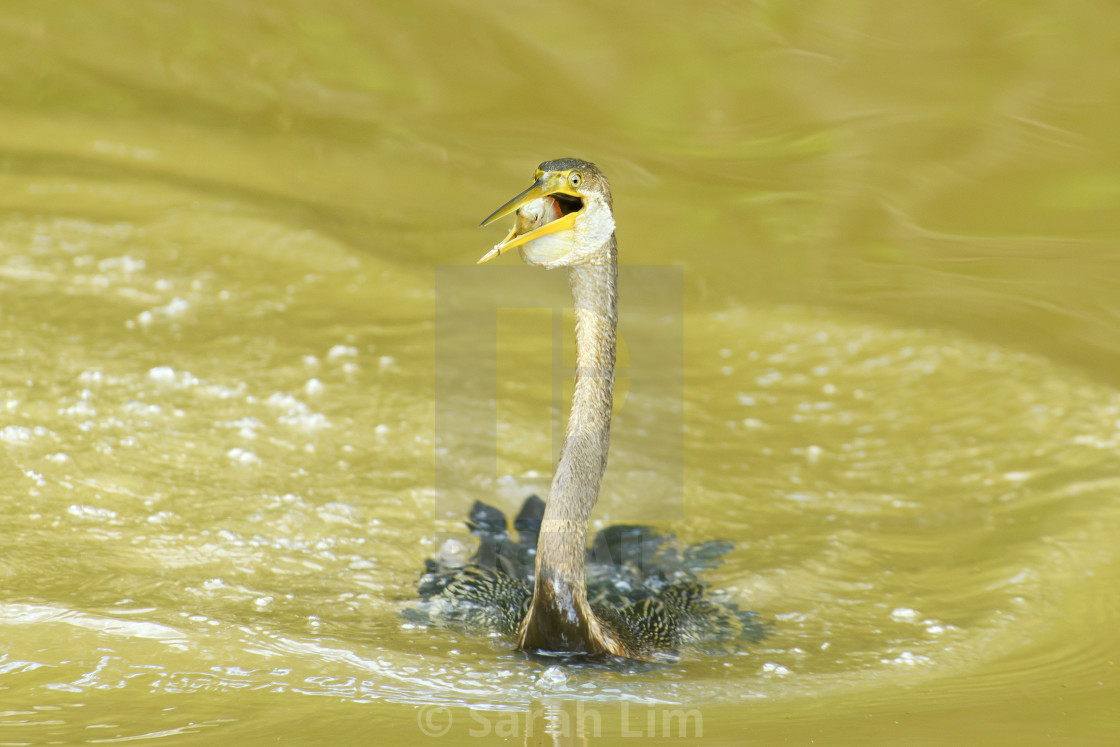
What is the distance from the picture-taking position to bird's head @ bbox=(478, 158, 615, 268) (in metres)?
2.12

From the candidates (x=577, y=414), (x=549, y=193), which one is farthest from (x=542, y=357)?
(x=549, y=193)

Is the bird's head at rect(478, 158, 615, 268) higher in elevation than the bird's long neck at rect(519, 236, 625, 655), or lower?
higher

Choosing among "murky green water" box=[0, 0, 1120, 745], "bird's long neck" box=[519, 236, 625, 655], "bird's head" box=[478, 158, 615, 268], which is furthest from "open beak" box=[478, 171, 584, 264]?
"murky green water" box=[0, 0, 1120, 745]

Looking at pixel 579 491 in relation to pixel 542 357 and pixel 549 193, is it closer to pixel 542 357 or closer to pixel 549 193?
pixel 549 193

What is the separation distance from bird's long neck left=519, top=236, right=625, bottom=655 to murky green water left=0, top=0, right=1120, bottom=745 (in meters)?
0.10

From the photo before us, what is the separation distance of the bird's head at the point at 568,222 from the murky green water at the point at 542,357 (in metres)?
0.82

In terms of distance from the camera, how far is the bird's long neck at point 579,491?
218 centimetres

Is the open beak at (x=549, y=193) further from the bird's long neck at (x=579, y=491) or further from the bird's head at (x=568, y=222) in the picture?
the bird's long neck at (x=579, y=491)

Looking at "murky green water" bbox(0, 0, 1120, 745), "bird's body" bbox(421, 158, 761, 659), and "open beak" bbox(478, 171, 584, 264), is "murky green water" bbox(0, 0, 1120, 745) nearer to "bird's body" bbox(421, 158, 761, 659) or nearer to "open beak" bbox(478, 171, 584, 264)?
"bird's body" bbox(421, 158, 761, 659)

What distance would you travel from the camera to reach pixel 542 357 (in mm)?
4441

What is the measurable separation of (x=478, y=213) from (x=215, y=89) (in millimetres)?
1522

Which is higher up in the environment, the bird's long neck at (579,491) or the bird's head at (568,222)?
the bird's head at (568,222)

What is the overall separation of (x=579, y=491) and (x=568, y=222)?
0.53 m

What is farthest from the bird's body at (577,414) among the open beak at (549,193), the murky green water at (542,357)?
the murky green water at (542,357)
